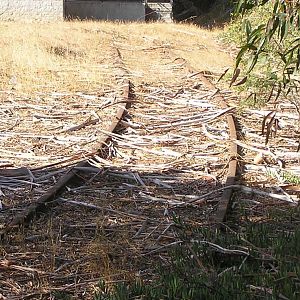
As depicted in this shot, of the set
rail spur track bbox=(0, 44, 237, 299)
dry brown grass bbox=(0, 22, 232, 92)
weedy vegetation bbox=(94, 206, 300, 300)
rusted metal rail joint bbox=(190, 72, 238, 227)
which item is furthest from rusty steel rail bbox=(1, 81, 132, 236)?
dry brown grass bbox=(0, 22, 232, 92)

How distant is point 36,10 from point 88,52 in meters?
11.6

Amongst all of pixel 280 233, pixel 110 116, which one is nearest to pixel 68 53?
pixel 110 116

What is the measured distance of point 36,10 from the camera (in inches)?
1219

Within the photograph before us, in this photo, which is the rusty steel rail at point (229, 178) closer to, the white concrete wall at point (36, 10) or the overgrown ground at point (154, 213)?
the overgrown ground at point (154, 213)

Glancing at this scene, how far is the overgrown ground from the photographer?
16.0 ft

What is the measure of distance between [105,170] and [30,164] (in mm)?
1003

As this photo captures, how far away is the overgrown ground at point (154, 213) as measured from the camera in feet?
16.0

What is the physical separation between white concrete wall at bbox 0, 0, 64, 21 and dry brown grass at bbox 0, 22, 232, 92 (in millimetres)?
2241

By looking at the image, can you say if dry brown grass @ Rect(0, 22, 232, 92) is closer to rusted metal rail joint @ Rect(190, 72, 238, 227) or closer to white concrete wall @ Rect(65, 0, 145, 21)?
white concrete wall @ Rect(65, 0, 145, 21)

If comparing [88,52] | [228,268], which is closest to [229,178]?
[228,268]

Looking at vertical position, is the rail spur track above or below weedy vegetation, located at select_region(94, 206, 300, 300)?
below

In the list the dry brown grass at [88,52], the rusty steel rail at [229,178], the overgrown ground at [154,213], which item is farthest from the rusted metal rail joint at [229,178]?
the dry brown grass at [88,52]

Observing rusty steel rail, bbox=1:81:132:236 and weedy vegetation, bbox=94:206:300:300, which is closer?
weedy vegetation, bbox=94:206:300:300

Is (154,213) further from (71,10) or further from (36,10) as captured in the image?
(71,10)
